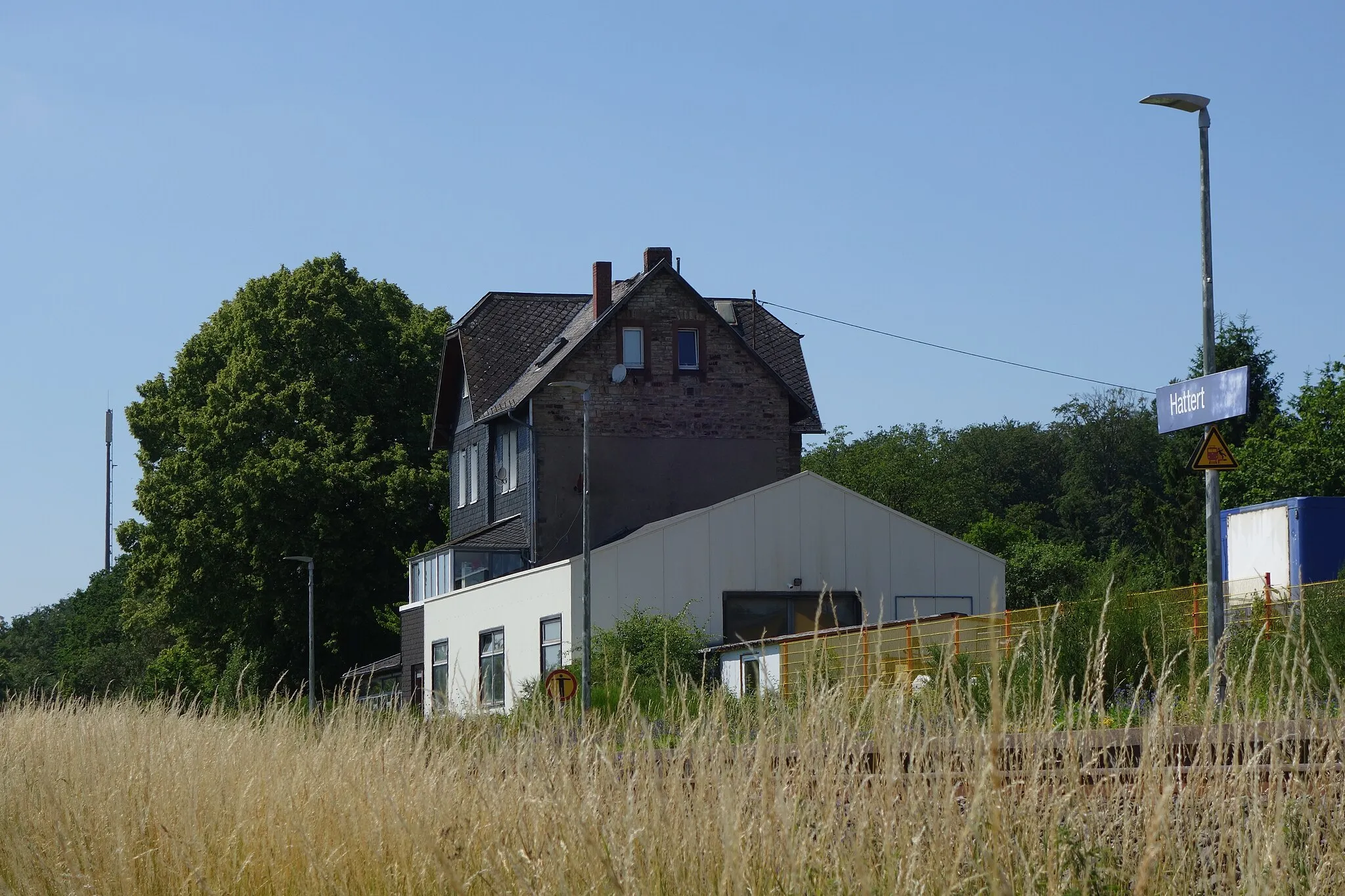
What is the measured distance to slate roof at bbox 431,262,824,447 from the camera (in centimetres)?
4759

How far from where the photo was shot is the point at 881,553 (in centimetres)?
4044

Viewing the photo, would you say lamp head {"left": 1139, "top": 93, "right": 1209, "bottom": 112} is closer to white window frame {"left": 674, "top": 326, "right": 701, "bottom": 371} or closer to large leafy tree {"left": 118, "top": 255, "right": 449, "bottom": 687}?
white window frame {"left": 674, "top": 326, "right": 701, "bottom": 371}

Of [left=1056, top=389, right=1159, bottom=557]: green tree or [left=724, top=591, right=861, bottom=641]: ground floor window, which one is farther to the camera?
[left=1056, top=389, right=1159, bottom=557]: green tree

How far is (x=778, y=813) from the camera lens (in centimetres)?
553

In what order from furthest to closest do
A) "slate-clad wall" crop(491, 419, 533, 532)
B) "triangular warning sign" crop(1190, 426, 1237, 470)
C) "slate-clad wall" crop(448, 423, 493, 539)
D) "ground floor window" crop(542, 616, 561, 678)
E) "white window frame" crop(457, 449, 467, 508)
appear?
"white window frame" crop(457, 449, 467, 508), "slate-clad wall" crop(448, 423, 493, 539), "slate-clad wall" crop(491, 419, 533, 532), "ground floor window" crop(542, 616, 561, 678), "triangular warning sign" crop(1190, 426, 1237, 470)

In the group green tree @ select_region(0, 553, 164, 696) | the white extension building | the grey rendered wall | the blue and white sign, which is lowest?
green tree @ select_region(0, 553, 164, 696)

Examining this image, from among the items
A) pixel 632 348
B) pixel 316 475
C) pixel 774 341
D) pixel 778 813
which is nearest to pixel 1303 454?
pixel 774 341

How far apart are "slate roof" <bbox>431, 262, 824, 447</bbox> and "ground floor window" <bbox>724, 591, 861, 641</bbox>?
314 inches

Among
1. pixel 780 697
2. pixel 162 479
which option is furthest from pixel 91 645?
pixel 780 697

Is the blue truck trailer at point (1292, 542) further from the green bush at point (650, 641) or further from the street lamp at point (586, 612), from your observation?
the street lamp at point (586, 612)

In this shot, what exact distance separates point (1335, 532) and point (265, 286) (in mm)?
39228

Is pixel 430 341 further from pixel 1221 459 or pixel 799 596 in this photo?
pixel 1221 459

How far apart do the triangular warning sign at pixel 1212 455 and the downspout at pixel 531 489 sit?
28.7 meters

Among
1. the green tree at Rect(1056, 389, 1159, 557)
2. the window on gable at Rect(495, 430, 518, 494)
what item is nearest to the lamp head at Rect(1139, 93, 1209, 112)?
the window on gable at Rect(495, 430, 518, 494)
